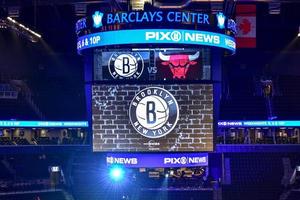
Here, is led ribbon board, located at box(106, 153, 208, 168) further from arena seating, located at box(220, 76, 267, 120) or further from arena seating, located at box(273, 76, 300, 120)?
arena seating, located at box(273, 76, 300, 120)

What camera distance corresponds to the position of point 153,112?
9.96 meters

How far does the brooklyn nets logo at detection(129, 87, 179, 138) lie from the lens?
32.5 ft

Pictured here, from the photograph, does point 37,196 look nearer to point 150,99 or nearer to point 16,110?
point 16,110

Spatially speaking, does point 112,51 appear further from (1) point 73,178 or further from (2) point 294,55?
(2) point 294,55

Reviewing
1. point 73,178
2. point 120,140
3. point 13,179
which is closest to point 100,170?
point 73,178

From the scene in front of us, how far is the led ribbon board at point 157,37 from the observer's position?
9656 mm

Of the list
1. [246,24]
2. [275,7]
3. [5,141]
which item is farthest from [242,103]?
[5,141]

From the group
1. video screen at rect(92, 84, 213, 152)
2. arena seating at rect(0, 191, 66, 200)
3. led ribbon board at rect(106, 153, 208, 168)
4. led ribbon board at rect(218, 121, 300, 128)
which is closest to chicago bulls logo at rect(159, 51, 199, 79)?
video screen at rect(92, 84, 213, 152)

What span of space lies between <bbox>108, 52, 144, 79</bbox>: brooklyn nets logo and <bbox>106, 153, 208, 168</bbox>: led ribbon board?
138cm

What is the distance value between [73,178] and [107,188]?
5.81 ft

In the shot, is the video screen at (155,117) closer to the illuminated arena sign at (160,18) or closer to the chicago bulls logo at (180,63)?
the chicago bulls logo at (180,63)

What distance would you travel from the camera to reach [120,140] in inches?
395

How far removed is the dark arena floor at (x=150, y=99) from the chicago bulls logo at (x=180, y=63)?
0.02 meters

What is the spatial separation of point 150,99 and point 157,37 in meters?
1.09
